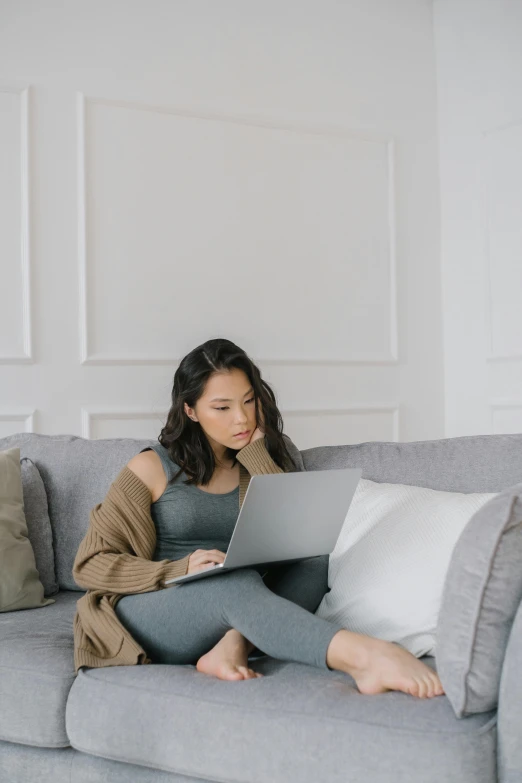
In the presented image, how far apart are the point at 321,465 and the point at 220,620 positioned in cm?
67

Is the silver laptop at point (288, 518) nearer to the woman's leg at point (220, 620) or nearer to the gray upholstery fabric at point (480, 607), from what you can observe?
the woman's leg at point (220, 620)

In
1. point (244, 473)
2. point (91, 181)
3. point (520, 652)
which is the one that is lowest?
point (520, 652)

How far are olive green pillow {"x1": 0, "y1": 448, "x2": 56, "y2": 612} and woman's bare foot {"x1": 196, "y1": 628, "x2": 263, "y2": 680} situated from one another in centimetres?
66

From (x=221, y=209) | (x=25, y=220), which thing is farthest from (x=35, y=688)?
(x=221, y=209)

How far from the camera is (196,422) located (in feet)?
7.36

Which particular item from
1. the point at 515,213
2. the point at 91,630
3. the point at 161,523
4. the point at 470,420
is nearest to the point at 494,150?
the point at 515,213

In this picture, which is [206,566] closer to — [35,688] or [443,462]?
[35,688]

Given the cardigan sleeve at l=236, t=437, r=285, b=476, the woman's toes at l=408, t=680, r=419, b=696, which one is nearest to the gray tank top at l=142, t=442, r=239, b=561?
the cardigan sleeve at l=236, t=437, r=285, b=476

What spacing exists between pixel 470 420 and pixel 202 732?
2.88m

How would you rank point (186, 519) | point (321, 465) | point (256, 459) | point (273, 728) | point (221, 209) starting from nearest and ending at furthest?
point (273, 728)
point (186, 519)
point (256, 459)
point (321, 465)
point (221, 209)

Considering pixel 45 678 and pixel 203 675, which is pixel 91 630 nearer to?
pixel 45 678

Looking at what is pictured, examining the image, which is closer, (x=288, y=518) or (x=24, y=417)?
(x=288, y=518)

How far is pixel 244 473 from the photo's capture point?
225 cm

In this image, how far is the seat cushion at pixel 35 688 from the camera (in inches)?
68.3
